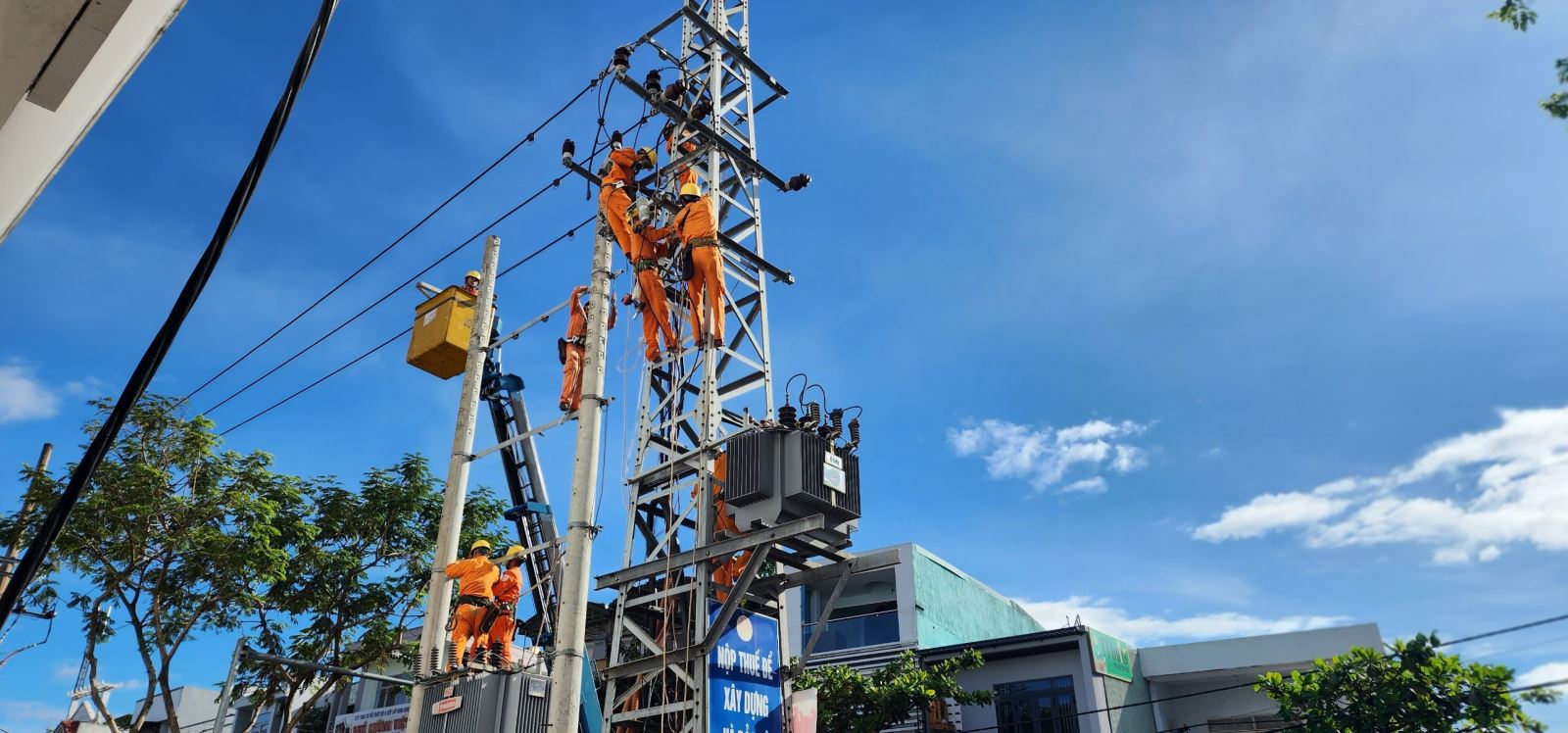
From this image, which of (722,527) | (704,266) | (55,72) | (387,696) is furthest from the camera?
(387,696)

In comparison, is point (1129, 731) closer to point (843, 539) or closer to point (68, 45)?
point (843, 539)

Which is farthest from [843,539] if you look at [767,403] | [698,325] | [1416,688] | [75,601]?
[75,601]

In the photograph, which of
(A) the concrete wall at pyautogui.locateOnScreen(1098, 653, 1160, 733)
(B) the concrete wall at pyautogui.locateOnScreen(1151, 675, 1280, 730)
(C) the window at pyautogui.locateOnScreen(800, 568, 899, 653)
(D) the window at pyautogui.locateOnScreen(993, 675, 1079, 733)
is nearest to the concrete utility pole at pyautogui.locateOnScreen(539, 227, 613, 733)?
(D) the window at pyautogui.locateOnScreen(993, 675, 1079, 733)

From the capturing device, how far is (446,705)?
9.18 meters

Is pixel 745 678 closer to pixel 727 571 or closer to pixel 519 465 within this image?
pixel 727 571

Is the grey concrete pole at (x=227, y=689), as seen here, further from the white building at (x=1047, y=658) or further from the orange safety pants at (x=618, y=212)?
the white building at (x=1047, y=658)

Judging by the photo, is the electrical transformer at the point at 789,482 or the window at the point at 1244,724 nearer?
the electrical transformer at the point at 789,482

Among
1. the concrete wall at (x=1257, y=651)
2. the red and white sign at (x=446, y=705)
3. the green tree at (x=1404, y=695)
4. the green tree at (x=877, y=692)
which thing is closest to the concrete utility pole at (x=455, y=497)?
the red and white sign at (x=446, y=705)

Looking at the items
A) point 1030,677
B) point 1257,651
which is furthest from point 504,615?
point 1257,651

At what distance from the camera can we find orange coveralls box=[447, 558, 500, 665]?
11.3 m

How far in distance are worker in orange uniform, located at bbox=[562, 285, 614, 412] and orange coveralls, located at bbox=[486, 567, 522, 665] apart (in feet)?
7.42

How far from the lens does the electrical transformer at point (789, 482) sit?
10.3 meters

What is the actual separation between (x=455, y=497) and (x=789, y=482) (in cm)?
363

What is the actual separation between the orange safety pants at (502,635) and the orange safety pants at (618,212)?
4649 mm
